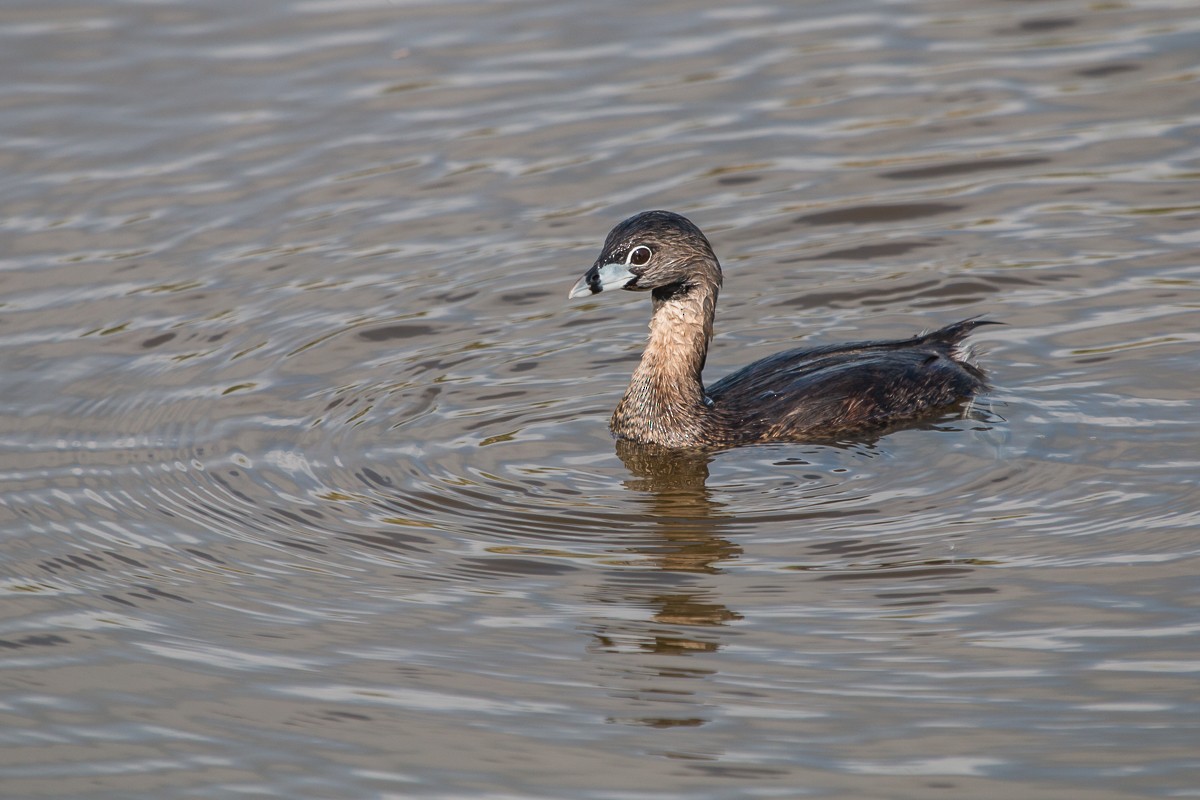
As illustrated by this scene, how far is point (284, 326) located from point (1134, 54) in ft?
24.3

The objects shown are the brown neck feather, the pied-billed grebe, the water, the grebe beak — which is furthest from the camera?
the brown neck feather

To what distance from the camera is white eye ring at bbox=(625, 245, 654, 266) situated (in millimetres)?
9367

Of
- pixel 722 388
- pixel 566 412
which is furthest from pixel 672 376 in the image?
pixel 566 412

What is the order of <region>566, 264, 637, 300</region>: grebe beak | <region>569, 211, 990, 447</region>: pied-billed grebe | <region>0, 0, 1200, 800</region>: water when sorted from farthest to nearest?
<region>569, 211, 990, 447</region>: pied-billed grebe → <region>566, 264, 637, 300</region>: grebe beak → <region>0, 0, 1200, 800</region>: water

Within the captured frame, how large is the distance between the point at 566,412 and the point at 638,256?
105 cm

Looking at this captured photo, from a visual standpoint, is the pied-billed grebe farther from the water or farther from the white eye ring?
the water

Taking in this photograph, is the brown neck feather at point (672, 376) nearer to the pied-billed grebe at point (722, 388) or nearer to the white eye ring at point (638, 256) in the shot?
the pied-billed grebe at point (722, 388)

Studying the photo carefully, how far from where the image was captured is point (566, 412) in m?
9.90

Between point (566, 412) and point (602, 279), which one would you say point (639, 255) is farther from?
point (566, 412)

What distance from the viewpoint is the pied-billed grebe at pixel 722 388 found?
9.41 m

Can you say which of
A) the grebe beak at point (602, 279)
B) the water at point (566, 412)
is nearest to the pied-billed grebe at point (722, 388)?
the grebe beak at point (602, 279)

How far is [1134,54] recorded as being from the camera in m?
14.2

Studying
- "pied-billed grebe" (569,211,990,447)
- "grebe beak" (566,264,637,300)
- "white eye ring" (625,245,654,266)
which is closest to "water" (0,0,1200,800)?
"pied-billed grebe" (569,211,990,447)

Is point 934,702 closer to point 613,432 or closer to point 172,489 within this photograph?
point 613,432
